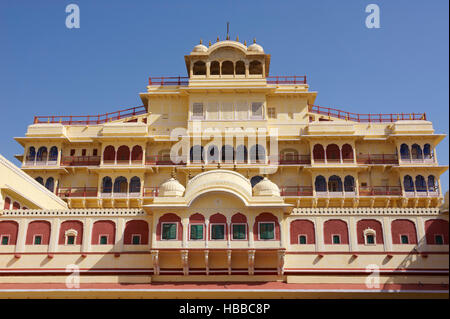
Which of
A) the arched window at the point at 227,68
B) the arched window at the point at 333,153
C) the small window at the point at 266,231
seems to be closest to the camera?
the small window at the point at 266,231

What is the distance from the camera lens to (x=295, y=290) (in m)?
26.5

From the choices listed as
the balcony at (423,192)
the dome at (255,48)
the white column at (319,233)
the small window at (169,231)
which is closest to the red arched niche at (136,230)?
the small window at (169,231)

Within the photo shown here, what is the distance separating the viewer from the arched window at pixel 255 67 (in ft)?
141

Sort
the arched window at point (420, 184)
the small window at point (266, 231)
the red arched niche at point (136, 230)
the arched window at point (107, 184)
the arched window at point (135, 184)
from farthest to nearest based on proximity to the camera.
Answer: the arched window at point (135, 184), the arched window at point (107, 184), the arched window at point (420, 184), the red arched niche at point (136, 230), the small window at point (266, 231)

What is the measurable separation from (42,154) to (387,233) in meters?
27.6

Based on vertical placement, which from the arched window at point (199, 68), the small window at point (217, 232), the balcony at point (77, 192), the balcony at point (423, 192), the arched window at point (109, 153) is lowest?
the small window at point (217, 232)

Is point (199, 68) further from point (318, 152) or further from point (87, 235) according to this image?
point (87, 235)

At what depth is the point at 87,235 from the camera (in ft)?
97.8

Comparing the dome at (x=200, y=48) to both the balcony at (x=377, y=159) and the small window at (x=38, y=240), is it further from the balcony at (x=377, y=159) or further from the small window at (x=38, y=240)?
the small window at (x=38, y=240)

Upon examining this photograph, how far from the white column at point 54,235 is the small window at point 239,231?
10846mm

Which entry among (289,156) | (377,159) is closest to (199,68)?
(289,156)
